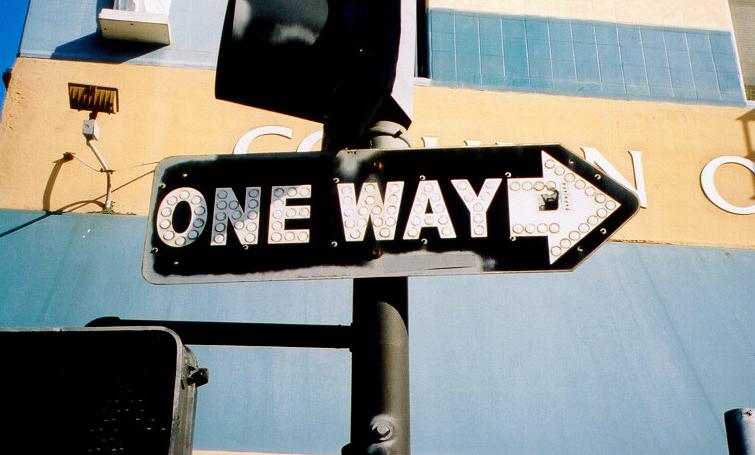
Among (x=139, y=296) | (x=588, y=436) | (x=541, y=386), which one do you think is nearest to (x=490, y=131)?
(x=541, y=386)

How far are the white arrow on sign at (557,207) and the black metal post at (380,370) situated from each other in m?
0.34

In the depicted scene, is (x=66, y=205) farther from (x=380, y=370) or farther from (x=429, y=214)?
(x=380, y=370)

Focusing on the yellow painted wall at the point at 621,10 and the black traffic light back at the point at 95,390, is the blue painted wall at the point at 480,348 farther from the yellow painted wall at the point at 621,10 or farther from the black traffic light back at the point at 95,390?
the black traffic light back at the point at 95,390

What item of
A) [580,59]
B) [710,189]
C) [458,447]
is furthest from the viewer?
[580,59]

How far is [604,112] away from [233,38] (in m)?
6.42

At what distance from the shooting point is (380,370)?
1.48 meters

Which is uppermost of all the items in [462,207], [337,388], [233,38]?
[337,388]

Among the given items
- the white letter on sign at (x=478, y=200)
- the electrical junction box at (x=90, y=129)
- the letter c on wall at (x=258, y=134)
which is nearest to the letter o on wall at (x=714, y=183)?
the letter c on wall at (x=258, y=134)

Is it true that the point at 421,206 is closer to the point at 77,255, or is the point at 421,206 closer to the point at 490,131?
the point at 77,255

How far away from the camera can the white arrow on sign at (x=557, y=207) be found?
1.64m

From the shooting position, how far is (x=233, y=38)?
1.58 metres

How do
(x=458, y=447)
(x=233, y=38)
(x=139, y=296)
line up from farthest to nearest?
(x=139, y=296) < (x=458, y=447) < (x=233, y=38)

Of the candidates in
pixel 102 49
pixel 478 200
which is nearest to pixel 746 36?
pixel 102 49

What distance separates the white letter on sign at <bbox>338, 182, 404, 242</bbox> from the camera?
5.38 feet
